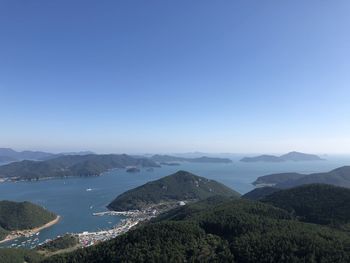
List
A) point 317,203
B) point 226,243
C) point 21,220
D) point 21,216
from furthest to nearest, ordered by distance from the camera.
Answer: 1. point 21,216
2. point 21,220
3. point 317,203
4. point 226,243

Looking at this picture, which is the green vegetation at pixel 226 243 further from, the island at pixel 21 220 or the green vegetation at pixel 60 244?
the island at pixel 21 220

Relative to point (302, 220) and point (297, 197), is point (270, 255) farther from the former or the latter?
point (297, 197)

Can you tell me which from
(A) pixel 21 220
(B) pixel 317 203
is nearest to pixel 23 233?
(A) pixel 21 220

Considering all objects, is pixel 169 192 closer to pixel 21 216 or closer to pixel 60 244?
pixel 21 216

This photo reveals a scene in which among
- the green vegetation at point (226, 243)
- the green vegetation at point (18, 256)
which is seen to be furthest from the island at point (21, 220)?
the green vegetation at point (226, 243)

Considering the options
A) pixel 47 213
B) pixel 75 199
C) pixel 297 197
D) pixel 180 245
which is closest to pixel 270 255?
pixel 180 245

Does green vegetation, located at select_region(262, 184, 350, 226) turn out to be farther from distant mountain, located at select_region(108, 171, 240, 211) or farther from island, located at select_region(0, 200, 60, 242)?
distant mountain, located at select_region(108, 171, 240, 211)

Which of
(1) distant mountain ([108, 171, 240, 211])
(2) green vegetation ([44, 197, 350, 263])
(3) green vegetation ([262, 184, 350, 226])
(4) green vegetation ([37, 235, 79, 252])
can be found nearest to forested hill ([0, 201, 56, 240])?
(4) green vegetation ([37, 235, 79, 252])
